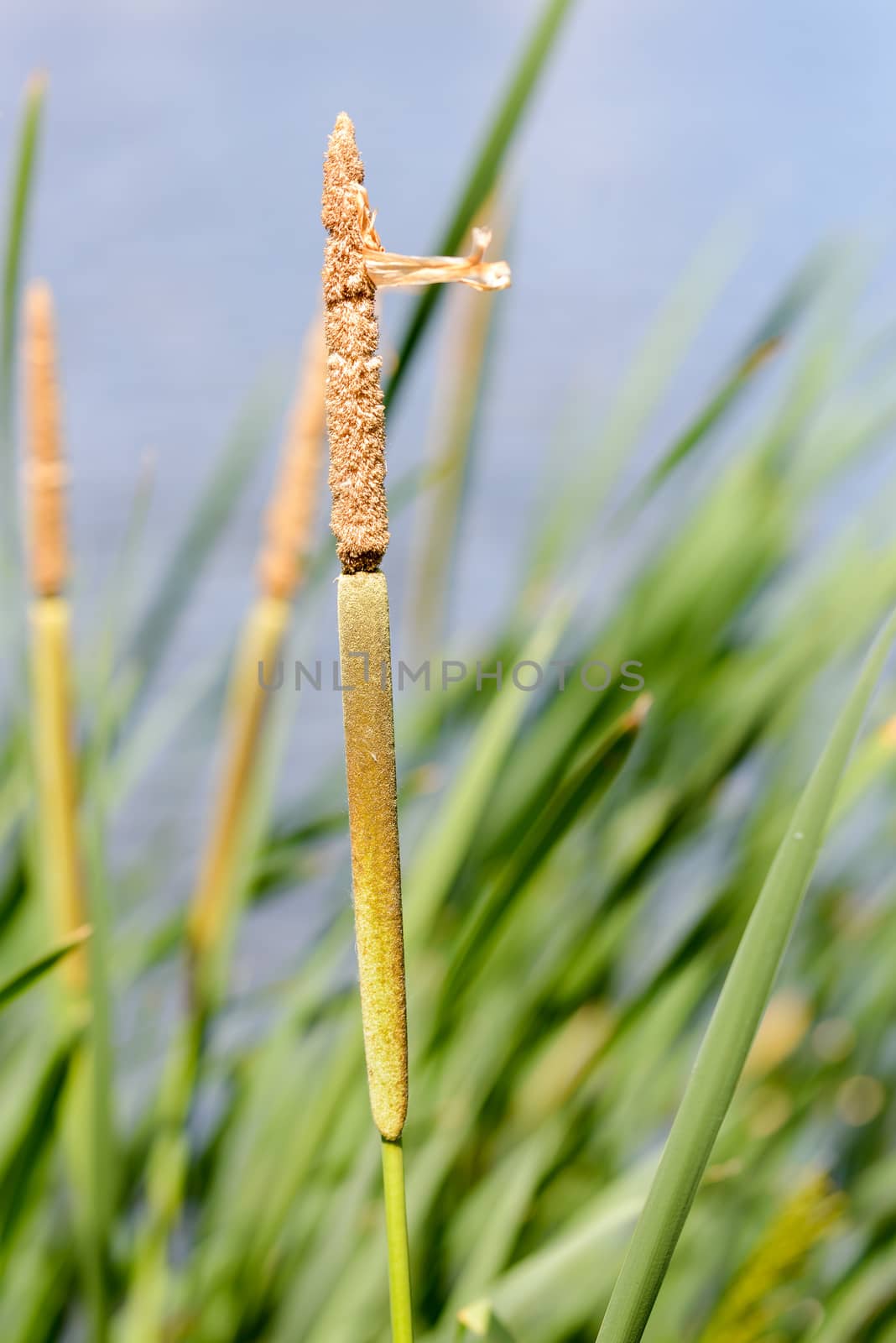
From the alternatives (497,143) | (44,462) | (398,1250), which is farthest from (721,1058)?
(44,462)

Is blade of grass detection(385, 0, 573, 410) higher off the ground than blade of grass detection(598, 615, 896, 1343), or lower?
higher

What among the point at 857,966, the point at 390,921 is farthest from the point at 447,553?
the point at 390,921

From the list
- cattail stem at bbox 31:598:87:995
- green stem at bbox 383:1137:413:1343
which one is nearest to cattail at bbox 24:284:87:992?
cattail stem at bbox 31:598:87:995

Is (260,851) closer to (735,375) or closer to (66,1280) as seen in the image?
(66,1280)

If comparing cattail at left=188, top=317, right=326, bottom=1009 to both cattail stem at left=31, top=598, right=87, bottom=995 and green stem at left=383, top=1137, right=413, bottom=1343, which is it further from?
green stem at left=383, top=1137, right=413, bottom=1343

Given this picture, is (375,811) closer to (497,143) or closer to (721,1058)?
(721,1058)

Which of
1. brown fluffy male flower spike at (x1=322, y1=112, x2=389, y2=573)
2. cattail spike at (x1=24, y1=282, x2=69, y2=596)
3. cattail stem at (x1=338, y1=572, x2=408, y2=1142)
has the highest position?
cattail spike at (x1=24, y1=282, x2=69, y2=596)
